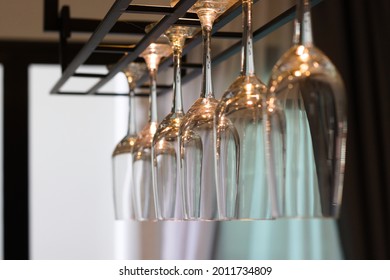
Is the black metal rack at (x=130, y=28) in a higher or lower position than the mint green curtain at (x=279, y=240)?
higher

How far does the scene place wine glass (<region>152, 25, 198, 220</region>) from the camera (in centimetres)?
116

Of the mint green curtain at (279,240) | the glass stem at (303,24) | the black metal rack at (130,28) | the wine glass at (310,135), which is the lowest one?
the mint green curtain at (279,240)

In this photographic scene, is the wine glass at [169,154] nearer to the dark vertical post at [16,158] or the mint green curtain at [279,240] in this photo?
the mint green curtain at [279,240]

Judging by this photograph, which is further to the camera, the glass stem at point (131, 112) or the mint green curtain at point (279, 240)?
the mint green curtain at point (279, 240)

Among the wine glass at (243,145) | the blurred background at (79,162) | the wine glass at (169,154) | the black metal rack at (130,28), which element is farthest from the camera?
the blurred background at (79,162)

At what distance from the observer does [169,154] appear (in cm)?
119

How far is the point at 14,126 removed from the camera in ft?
10.8

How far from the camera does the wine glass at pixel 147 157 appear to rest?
1.32 meters

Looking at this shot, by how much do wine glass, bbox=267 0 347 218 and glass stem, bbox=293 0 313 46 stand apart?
1.2 inches

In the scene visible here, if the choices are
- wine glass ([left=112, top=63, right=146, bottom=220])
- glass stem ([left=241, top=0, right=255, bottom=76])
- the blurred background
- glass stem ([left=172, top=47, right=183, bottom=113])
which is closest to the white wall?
the blurred background

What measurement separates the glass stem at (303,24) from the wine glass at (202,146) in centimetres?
27

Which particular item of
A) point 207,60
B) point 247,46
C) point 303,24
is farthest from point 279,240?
point 303,24

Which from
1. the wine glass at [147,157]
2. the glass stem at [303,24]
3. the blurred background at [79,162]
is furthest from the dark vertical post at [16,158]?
the glass stem at [303,24]

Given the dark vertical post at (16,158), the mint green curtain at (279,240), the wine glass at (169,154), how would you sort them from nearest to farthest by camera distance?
the wine glass at (169,154), the mint green curtain at (279,240), the dark vertical post at (16,158)
